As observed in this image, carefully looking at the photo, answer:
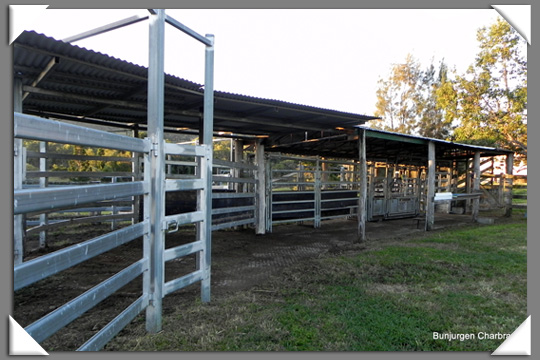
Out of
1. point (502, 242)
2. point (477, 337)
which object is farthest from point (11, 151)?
point (502, 242)

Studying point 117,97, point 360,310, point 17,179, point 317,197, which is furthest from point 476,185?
point 17,179

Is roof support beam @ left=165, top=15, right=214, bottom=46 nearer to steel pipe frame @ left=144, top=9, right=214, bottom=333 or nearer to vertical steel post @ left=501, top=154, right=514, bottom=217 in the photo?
steel pipe frame @ left=144, top=9, right=214, bottom=333

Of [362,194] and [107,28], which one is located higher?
[107,28]

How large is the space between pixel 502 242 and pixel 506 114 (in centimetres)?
830

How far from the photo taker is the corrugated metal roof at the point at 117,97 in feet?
12.7

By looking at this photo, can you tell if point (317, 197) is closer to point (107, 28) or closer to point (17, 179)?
point (17, 179)

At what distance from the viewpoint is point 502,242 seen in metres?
7.65

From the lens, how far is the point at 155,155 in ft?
9.32

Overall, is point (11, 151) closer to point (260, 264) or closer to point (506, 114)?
point (260, 264)

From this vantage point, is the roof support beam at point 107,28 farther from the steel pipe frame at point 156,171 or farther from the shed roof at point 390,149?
the shed roof at point 390,149

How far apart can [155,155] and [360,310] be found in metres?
2.57

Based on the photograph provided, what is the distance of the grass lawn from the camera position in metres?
2.84

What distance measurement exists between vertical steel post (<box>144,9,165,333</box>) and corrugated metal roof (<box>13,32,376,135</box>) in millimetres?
1330

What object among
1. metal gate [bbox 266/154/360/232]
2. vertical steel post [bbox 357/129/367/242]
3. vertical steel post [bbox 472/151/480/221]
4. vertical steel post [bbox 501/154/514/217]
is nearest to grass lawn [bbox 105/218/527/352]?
vertical steel post [bbox 357/129/367/242]
